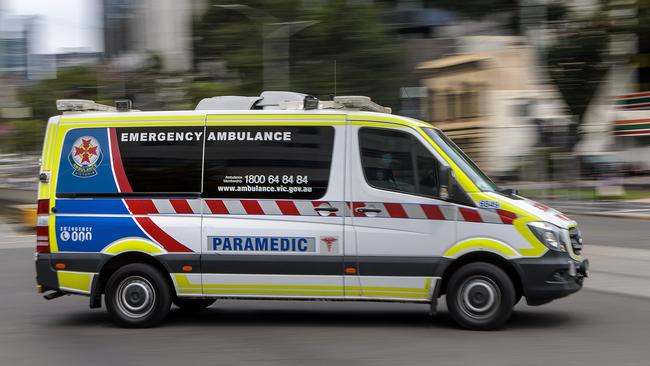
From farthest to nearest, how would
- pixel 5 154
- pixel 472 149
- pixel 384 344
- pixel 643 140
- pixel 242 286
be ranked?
pixel 5 154 < pixel 472 149 < pixel 643 140 < pixel 242 286 < pixel 384 344

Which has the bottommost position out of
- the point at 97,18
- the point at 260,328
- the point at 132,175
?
the point at 260,328

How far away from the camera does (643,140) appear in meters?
46.5

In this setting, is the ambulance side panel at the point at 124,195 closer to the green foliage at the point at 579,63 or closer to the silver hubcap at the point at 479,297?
the silver hubcap at the point at 479,297

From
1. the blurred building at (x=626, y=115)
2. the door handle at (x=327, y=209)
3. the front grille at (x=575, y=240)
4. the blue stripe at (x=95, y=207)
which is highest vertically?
the blurred building at (x=626, y=115)

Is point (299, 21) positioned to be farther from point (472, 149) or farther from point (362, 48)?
point (472, 149)

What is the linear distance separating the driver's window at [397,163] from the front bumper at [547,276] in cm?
105

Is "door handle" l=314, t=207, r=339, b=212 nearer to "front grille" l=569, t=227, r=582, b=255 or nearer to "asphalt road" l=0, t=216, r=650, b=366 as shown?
"asphalt road" l=0, t=216, r=650, b=366

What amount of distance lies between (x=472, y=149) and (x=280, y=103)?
43.3 m

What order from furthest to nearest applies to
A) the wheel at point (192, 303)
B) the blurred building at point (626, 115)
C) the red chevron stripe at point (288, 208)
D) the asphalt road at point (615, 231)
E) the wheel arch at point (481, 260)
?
the blurred building at point (626, 115), the asphalt road at point (615, 231), the wheel at point (192, 303), the red chevron stripe at point (288, 208), the wheel arch at point (481, 260)

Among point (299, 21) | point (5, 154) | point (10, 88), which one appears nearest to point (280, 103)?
point (299, 21)

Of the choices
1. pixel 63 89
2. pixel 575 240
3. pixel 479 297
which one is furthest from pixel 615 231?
pixel 63 89

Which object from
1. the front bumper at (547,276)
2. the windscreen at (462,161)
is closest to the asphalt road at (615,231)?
the front bumper at (547,276)

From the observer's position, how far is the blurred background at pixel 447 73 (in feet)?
121

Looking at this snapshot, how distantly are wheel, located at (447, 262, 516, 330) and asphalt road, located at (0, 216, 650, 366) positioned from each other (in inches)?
5.9
